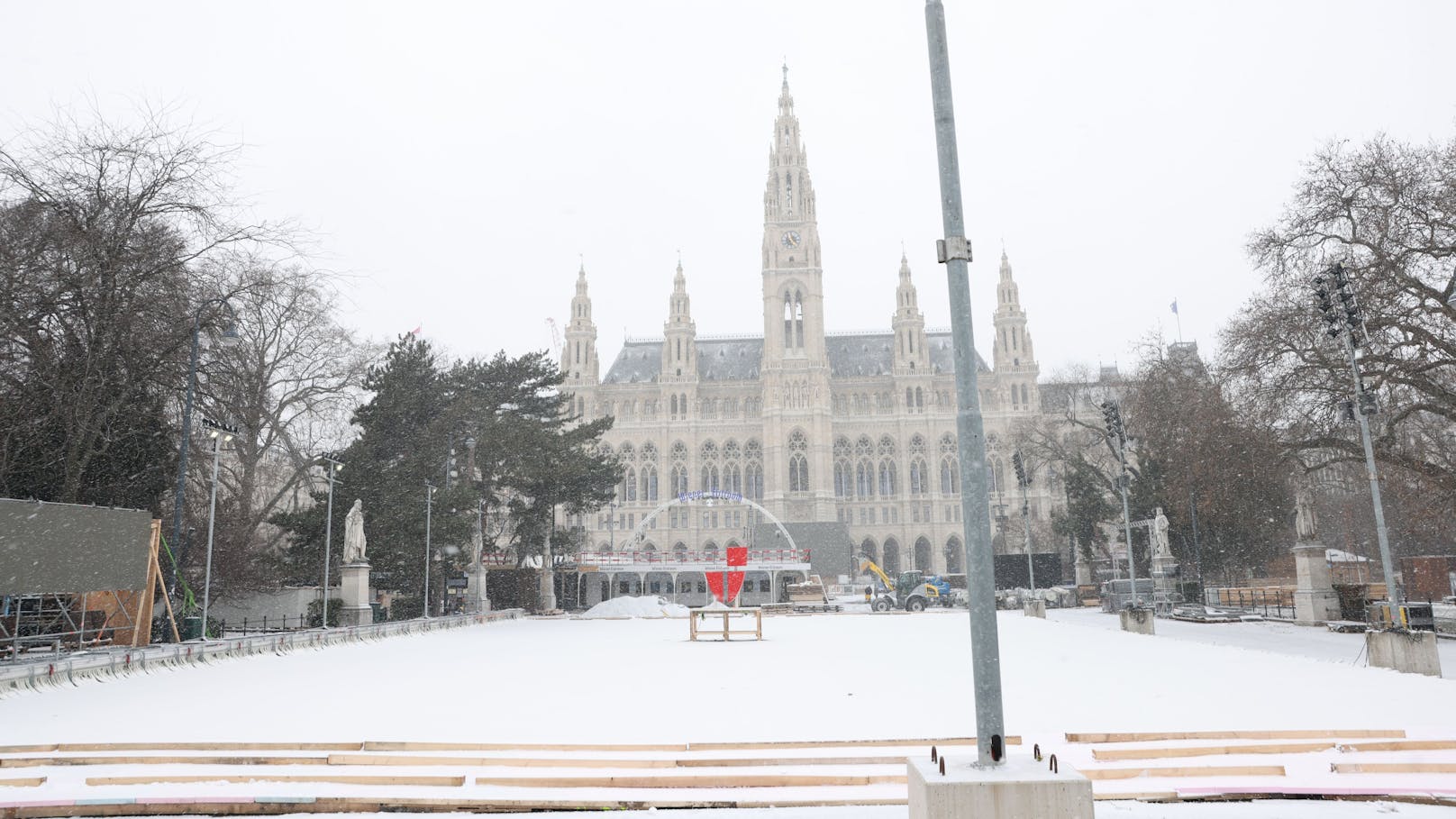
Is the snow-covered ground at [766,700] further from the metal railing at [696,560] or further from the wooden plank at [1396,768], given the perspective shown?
the metal railing at [696,560]

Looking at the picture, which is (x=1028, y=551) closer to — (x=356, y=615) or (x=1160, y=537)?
(x=1160, y=537)

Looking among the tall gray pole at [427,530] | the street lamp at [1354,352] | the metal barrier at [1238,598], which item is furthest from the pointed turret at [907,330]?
the street lamp at [1354,352]

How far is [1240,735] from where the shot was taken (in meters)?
7.09

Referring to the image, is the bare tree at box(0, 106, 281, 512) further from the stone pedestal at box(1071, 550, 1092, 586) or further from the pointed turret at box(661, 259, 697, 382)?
the pointed turret at box(661, 259, 697, 382)

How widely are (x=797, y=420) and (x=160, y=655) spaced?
72.7 metres

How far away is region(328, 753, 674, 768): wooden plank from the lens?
21.6 ft

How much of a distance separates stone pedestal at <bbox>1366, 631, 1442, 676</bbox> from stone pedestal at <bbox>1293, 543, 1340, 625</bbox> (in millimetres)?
11655

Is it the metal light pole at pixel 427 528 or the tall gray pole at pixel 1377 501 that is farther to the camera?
the metal light pole at pixel 427 528

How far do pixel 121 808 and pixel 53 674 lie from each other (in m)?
9.17

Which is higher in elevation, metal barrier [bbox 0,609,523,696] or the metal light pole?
the metal light pole

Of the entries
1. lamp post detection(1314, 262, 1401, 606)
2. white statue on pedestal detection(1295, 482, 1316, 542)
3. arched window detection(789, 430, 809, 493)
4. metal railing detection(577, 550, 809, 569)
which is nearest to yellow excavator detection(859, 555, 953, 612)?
metal railing detection(577, 550, 809, 569)

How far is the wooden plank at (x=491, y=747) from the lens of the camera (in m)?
7.01

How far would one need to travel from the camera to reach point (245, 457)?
32.2 m

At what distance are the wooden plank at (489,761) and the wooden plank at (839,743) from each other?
59 centimetres
